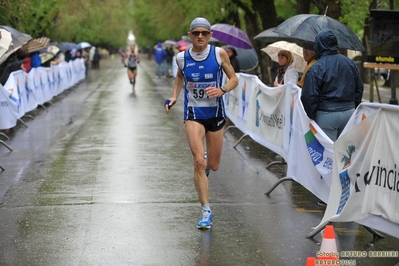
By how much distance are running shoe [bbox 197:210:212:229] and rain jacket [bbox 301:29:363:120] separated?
1.70m

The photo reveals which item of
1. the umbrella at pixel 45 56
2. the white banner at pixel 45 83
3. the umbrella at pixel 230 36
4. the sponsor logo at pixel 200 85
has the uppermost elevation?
the sponsor logo at pixel 200 85

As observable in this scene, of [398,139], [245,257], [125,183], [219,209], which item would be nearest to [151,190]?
[125,183]

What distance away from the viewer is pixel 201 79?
7.75 metres

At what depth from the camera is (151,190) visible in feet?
31.7

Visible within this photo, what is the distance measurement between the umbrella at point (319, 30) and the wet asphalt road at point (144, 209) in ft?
6.51

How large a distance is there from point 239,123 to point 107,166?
492cm

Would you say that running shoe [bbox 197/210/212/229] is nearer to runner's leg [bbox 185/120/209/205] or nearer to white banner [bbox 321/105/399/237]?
runner's leg [bbox 185/120/209/205]

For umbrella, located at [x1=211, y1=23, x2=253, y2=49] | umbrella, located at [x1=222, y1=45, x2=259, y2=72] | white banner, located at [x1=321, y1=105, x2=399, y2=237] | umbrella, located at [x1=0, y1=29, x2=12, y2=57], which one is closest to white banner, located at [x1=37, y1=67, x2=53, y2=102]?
Result: umbrella, located at [x1=222, y1=45, x2=259, y2=72]

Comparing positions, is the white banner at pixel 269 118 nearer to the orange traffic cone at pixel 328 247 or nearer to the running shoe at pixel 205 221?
the running shoe at pixel 205 221

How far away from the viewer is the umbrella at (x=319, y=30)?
10.1m

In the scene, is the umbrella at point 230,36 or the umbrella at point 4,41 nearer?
the umbrella at point 4,41

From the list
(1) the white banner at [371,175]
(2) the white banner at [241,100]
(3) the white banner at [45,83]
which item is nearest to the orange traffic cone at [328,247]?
(1) the white banner at [371,175]

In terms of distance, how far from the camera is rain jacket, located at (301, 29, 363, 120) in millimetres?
8258

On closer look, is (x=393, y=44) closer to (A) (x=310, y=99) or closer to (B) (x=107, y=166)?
(B) (x=107, y=166)
